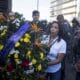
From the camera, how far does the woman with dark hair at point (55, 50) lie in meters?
4.99

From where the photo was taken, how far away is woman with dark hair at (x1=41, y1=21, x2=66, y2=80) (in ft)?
16.4

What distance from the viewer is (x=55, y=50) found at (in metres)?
5.04

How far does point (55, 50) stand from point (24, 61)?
1.18m

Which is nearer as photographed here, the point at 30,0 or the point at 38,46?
the point at 38,46

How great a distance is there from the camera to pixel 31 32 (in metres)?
4.14

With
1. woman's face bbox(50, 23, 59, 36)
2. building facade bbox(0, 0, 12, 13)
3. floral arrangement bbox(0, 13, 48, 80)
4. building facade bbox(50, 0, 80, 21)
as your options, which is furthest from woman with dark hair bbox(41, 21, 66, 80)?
building facade bbox(50, 0, 80, 21)

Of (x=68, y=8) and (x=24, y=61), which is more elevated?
(x=68, y=8)

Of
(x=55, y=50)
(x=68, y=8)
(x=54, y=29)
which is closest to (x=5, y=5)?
(x=54, y=29)

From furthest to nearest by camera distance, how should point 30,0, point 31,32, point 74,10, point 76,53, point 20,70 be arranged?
point 74,10, point 30,0, point 76,53, point 31,32, point 20,70

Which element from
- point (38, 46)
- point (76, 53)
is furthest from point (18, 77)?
point (76, 53)

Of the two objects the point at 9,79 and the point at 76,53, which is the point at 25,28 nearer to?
the point at 9,79

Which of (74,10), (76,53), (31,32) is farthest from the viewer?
(74,10)

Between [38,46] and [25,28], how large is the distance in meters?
0.27

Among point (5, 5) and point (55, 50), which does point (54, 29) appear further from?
point (5, 5)
